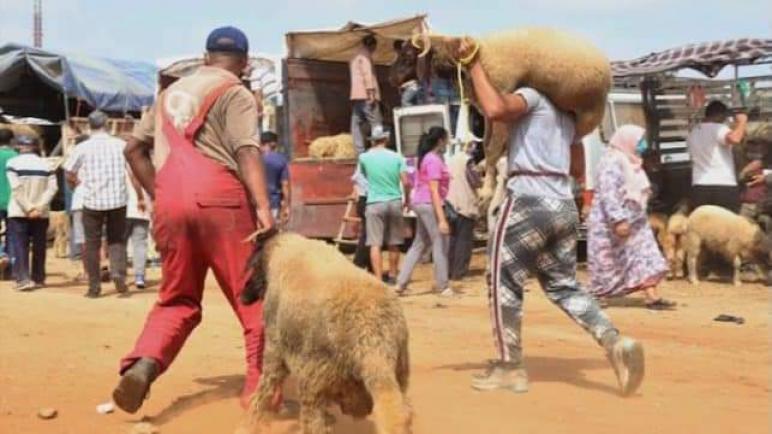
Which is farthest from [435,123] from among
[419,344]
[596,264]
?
[419,344]

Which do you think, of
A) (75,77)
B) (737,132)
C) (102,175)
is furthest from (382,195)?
(75,77)

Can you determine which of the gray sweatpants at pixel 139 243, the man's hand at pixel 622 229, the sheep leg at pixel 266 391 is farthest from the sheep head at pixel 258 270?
the gray sweatpants at pixel 139 243

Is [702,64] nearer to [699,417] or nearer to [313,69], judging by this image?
[313,69]

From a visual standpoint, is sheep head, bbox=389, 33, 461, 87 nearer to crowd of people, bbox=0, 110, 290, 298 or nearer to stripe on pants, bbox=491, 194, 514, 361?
stripe on pants, bbox=491, 194, 514, 361

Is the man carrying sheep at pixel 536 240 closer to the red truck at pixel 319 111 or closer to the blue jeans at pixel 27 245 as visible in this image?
the blue jeans at pixel 27 245

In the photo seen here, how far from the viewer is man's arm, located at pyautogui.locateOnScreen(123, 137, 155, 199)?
18.6 feet

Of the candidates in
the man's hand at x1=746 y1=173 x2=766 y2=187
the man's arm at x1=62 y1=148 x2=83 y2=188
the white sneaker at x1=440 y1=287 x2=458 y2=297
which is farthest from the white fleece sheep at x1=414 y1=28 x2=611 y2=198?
the man's hand at x1=746 y1=173 x2=766 y2=187

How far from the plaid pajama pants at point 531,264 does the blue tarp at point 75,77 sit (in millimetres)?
16222

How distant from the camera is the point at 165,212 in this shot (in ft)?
17.1

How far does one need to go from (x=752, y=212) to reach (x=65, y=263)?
412 inches

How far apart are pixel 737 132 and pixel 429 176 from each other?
3.99 m

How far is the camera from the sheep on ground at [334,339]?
4129mm

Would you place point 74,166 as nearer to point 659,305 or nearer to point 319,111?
point 319,111

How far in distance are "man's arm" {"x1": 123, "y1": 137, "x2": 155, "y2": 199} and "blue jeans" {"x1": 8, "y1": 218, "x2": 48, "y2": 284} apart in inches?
285
